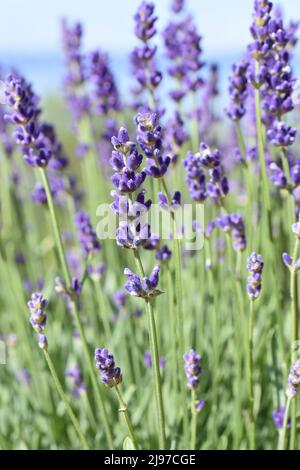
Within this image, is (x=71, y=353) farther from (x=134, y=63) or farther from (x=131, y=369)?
(x=134, y=63)

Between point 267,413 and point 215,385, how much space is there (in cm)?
42

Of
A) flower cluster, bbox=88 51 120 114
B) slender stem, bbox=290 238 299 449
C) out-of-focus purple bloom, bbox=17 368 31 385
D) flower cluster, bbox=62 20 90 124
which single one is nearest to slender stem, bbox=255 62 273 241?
slender stem, bbox=290 238 299 449

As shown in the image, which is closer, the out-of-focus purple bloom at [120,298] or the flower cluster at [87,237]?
the flower cluster at [87,237]

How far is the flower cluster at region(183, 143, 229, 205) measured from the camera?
1.67m

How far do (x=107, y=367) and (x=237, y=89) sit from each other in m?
1.01

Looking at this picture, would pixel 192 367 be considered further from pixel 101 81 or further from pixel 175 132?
pixel 101 81

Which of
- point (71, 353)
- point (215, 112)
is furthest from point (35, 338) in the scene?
point (215, 112)

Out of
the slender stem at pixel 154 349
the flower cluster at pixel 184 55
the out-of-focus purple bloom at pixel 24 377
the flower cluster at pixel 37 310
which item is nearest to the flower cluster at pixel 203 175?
the slender stem at pixel 154 349

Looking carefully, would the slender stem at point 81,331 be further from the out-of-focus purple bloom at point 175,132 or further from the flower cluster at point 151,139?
the out-of-focus purple bloom at point 175,132

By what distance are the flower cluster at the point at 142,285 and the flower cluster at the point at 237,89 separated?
0.79m

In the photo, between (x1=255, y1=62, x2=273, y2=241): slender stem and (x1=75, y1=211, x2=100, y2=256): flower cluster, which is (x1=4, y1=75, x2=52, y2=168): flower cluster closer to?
(x1=75, y1=211, x2=100, y2=256): flower cluster

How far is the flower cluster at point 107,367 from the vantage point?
4.36 feet

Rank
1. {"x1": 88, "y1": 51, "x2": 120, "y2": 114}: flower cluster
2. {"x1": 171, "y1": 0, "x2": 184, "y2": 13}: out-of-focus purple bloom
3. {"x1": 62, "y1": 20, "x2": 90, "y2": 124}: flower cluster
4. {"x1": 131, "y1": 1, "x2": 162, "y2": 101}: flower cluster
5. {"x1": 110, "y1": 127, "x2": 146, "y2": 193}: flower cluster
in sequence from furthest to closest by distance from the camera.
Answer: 1. {"x1": 62, "y1": 20, "x2": 90, "y2": 124}: flower cluster
2. {"x1": 171, "y1": 0, "x2": 184, "y2": 13}: out-of-focus purple bloom
3. {"x1": 88, "y1": 51, "x2": 120, "y2": 114}: flower cluster
4. {"x1": 131, "y1": 1, "x2": 162, "y2": 101}: flower cluster
5. {"x1": 110, "y1": 127, "x2": 146, "y2": 193}: flower cluster
